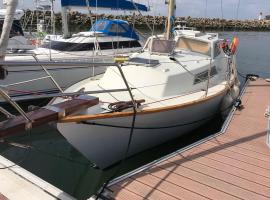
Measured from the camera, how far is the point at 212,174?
5.43 meters

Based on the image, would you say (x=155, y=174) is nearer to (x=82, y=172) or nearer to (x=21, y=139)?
(x=82, y=172)

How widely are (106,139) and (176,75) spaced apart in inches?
88.4

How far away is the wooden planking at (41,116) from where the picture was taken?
3754mm

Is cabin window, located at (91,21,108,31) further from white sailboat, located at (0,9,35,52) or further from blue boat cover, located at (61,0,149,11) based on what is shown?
white sailboat, located at (0,9,35,52)

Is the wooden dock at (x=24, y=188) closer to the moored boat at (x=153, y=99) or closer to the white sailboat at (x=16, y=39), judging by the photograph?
the moored boat at (x=153, y=99)

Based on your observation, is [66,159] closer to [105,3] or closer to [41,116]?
[41,116]

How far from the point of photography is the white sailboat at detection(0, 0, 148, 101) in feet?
33.8

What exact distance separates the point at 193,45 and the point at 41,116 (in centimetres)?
616

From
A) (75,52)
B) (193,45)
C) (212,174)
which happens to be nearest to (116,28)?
(75,52)

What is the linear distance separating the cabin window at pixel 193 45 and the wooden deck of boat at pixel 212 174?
2725mm

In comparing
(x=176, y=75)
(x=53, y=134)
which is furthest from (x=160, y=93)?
(x=53, y=134)

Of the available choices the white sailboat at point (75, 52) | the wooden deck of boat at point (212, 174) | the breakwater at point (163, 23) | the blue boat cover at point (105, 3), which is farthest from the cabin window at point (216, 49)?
the breakwater at point (163, 23)

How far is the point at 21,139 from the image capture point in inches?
349

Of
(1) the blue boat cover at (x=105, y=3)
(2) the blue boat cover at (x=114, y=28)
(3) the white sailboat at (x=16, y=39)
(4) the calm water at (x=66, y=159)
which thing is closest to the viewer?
(4) the calm water at (x=66, y=159)
